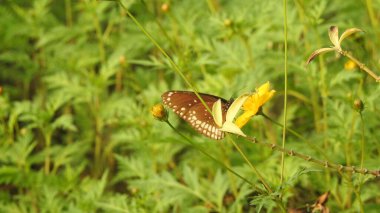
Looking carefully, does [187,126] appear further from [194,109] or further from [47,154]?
[194,109]

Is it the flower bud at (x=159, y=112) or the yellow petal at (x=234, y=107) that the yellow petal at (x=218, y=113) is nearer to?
the yellow petal at (x=234, y=107)

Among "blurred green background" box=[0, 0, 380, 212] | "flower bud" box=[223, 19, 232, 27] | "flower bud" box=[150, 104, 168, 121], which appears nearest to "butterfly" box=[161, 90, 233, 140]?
→ "flower bud" box=[150, 104, 168, 121]

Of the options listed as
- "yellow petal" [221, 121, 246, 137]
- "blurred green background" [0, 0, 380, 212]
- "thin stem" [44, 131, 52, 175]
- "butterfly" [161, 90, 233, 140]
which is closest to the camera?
"yellow petal" [221, 121, 246, 137]

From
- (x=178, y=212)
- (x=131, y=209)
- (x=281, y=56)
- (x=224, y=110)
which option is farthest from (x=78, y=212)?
(x=281, y=56)

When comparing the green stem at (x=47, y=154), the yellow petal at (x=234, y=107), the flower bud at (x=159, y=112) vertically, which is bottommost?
the green stem at (x=47, y=154)

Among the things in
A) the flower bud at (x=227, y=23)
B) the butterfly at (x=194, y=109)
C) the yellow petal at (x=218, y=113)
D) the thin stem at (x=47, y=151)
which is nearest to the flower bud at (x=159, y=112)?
the butterfly at (x=194, y=109)

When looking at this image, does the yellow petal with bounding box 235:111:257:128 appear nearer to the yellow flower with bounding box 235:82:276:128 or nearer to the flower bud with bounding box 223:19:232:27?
the yellow flower with bounding box 235:82:276:128

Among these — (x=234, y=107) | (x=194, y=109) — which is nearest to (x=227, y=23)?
(x=194, y=109)

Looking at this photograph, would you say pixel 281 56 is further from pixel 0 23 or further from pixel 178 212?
pixel 0 23

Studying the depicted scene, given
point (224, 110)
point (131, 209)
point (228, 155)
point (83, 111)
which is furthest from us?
point (83, 111)
